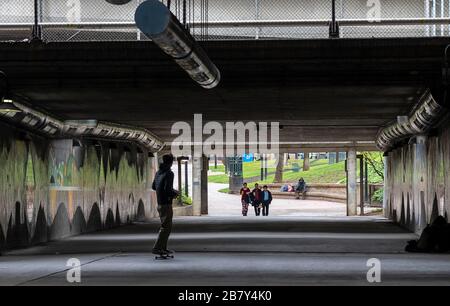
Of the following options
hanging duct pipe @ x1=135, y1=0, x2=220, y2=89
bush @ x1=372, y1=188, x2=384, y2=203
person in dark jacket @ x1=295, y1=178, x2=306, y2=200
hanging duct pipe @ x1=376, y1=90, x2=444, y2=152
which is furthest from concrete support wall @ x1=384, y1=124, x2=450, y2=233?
person in dark jacket @ x1=295, y1=178, x2=306, y2=200

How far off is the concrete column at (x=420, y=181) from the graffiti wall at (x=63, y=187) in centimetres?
1008

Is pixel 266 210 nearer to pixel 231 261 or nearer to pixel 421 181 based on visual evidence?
pixel 421 181

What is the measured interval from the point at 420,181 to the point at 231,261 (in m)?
11.6

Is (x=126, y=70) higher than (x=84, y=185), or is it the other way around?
(x=126, y=70)

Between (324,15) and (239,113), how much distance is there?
5.69 meters

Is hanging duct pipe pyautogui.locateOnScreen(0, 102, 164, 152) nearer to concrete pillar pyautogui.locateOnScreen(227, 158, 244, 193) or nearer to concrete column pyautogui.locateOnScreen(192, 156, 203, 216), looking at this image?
concrete column pyautogui.locateOnScreen(192, 156, 203, 216)

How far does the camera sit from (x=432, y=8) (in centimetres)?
1894

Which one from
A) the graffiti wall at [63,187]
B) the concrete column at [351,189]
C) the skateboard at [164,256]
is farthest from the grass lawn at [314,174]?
the skateboard at [164,256]

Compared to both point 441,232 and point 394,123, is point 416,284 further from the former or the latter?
point 394,123

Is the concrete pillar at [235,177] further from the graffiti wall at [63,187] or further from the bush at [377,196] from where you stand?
the graffiti wall at [63,187]

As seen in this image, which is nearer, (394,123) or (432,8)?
(432,8)

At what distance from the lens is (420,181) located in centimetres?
2645

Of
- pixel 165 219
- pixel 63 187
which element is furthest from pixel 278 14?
pixel 63 187

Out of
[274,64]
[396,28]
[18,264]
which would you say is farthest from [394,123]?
[18,264]
